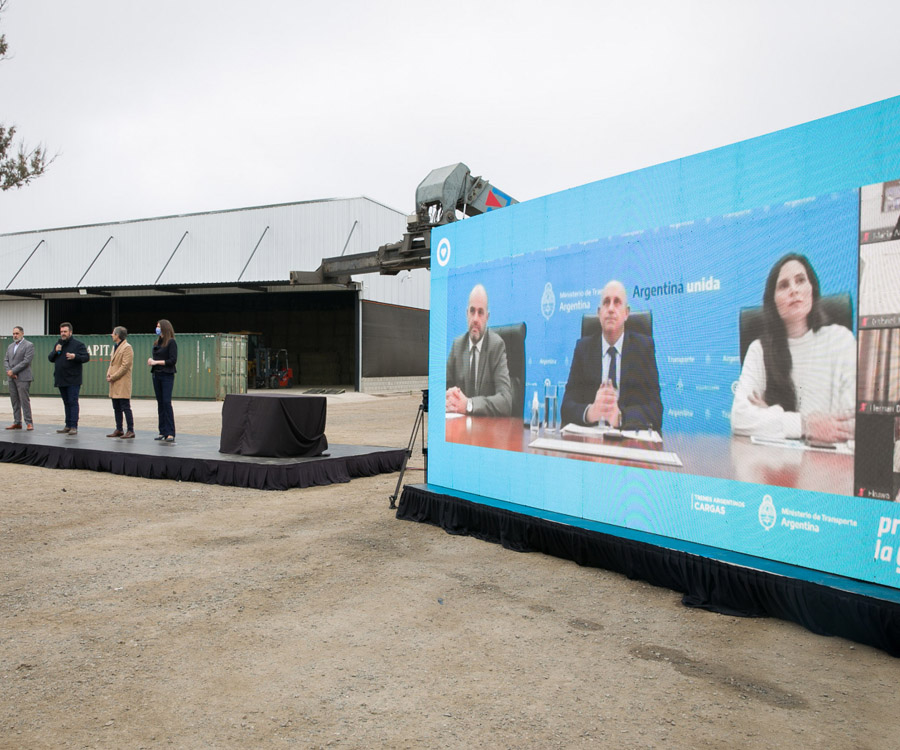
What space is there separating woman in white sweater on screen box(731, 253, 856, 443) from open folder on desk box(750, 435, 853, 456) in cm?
3

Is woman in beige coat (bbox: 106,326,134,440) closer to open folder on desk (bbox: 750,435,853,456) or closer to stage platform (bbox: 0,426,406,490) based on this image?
stage platform (bbox: 0,426,406,490)

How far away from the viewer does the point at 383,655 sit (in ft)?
11.1

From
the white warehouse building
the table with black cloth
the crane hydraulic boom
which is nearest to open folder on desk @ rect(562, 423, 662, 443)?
the table with black cloth

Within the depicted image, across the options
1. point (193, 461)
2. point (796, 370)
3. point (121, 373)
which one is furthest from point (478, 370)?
point (121, 373)

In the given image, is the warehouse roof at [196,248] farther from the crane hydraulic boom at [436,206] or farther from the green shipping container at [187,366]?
the crane hydraulic boom at [436,206]

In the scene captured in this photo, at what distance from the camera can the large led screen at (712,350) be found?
371cm

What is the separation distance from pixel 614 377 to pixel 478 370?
146 centimetres

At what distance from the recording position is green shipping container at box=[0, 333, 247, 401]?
23.6 m

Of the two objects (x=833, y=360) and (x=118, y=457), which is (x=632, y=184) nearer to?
(x=833, y=360)

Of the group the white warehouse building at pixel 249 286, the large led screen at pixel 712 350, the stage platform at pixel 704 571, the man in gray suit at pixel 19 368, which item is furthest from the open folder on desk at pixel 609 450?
the white warehouse building at pixel 249 286

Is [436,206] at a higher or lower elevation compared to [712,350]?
higher

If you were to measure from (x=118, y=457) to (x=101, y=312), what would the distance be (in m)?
32.4

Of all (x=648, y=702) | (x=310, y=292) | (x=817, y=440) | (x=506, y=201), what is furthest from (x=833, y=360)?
(x=310, y=292)

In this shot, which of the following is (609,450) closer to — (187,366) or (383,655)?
(383,655)
